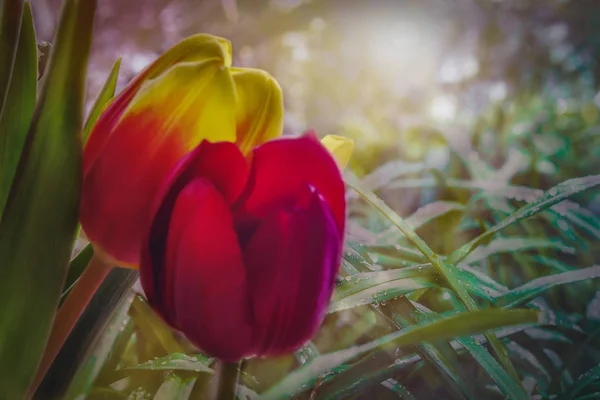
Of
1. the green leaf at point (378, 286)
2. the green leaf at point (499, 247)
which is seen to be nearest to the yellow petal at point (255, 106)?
the green leaf at point (378, 286)

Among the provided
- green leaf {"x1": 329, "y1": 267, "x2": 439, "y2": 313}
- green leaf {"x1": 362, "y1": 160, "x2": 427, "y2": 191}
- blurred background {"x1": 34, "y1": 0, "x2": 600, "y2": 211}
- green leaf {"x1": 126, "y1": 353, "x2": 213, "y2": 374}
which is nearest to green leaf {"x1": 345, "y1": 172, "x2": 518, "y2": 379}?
green leaf {"x1": 329, "y1": 267, "x2": 439, "y2": 313}

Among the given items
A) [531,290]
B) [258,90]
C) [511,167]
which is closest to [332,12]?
[511,167]

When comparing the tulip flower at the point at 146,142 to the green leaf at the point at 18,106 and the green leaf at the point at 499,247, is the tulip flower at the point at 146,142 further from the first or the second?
the green leaf at the point at 499,247

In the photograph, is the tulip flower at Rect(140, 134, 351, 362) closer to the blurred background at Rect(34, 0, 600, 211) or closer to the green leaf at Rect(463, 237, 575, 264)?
the green leaf at Rect(463, 237, 575, 264)

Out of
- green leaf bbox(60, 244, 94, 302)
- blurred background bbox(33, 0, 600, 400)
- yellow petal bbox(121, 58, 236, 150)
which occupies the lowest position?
blurred background bbox(33, 0, 600, 400)

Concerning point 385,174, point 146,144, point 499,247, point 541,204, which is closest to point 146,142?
point 146,144

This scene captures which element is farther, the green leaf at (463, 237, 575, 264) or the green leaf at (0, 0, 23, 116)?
the green leaf at (463, 237, 575, 264)
